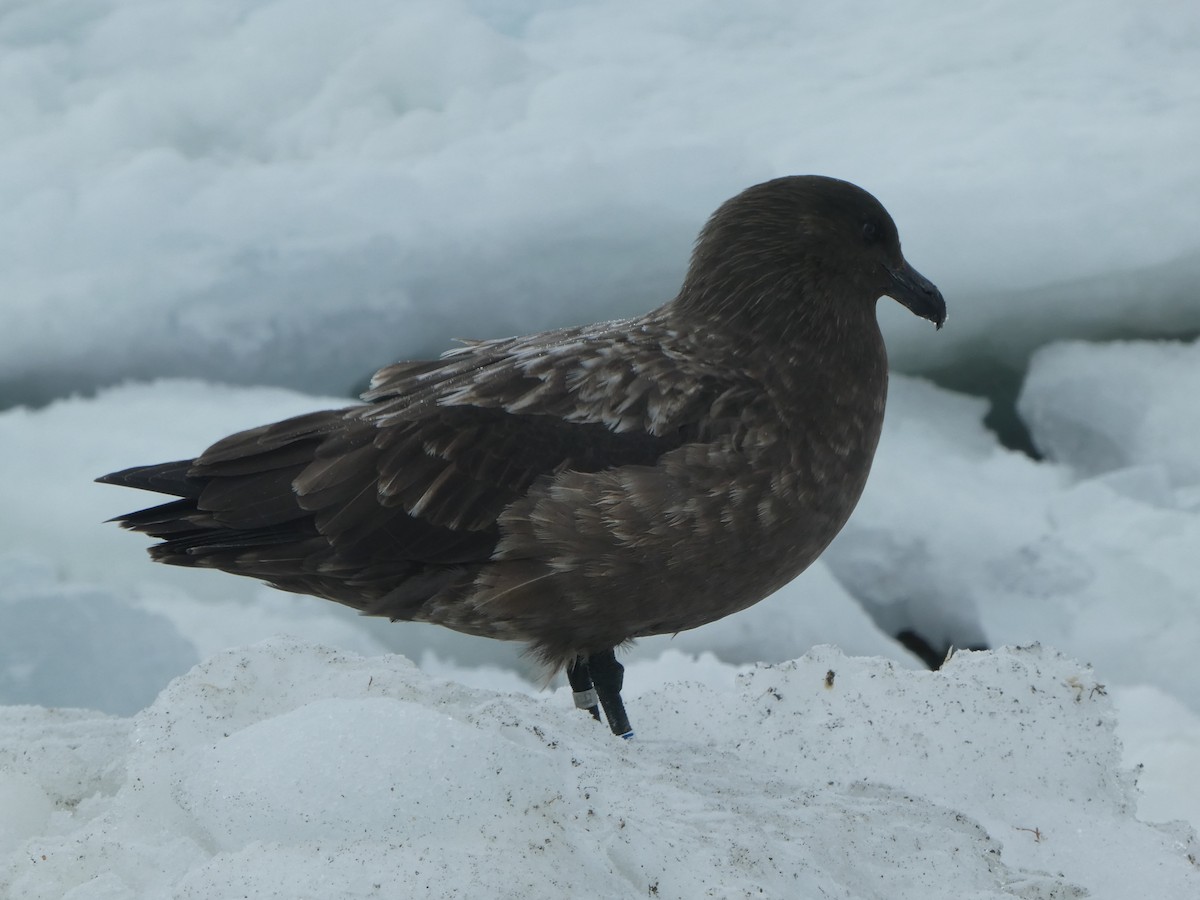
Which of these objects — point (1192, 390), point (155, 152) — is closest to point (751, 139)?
point (1192, 390)

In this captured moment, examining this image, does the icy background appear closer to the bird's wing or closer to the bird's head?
the bird's wing

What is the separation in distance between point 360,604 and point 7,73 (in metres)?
5.10

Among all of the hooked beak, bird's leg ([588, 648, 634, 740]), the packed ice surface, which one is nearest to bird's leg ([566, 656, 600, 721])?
bird's leg ([588, 648, 634, 740])

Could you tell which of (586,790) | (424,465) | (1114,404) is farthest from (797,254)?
(1114,404)

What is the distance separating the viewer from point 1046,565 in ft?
16.8

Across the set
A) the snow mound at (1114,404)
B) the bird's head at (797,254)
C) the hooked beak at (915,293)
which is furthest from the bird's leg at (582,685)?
the snow mound at (1114,404)

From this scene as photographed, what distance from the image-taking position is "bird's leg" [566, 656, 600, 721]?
3.28 metres

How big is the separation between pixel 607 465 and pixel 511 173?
3.32 m

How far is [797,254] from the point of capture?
336 cm

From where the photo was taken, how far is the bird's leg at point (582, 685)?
10.8 ft

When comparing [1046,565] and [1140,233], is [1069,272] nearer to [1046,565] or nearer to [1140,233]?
[1140,233]

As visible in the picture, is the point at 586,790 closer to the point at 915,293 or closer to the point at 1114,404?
the point at 915,293

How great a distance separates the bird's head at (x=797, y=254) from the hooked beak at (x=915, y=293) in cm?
3

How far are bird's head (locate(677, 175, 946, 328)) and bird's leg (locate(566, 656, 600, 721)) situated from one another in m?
0.94
